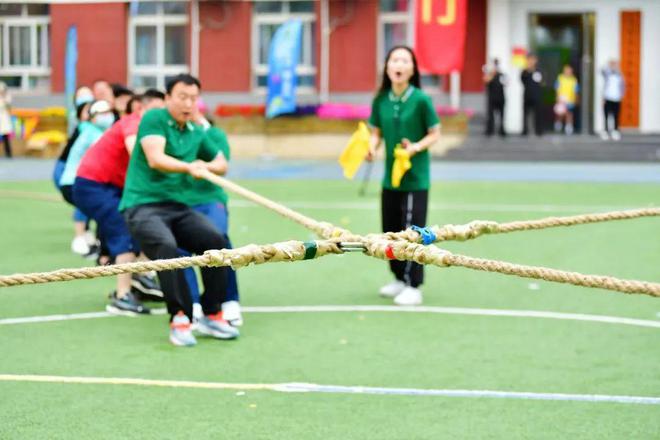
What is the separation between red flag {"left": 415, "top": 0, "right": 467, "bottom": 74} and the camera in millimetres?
27797

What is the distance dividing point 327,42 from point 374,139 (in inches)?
914

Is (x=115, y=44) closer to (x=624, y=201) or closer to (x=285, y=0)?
(x=285, y=0)

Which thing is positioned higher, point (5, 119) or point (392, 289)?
point (5, 119)

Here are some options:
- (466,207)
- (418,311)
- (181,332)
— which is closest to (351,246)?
(181,332)

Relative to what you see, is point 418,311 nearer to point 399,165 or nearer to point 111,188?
point 399,165

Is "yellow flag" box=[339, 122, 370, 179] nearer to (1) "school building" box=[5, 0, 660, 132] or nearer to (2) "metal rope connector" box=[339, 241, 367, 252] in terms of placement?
(2) "metal rope connector" box=[339, 241, 367, 252]

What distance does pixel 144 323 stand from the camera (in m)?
9.07

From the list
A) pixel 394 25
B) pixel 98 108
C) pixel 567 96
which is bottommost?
pixel 98 108

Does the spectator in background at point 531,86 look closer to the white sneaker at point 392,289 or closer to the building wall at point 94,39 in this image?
the building wall at point 94,39

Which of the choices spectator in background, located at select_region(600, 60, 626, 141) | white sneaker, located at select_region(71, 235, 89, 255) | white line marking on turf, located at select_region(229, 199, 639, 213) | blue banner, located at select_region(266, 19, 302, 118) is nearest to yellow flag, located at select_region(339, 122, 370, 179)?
white sneaker, located at select_region(71, 235, 89, 255)

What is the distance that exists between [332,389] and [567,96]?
2562 centimetres

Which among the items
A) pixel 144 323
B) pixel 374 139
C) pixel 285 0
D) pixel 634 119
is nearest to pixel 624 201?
pixel 374 139

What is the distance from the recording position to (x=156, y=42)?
34469mm

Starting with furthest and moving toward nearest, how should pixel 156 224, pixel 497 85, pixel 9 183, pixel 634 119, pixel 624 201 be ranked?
pixel 634 119
pixel 497 85
pixel 9 183
pixel 624 201
pixel 156 224
